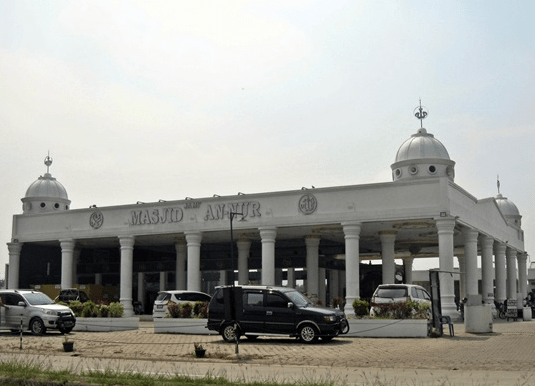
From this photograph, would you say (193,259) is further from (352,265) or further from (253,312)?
(253,312)

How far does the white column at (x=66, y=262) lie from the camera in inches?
1735

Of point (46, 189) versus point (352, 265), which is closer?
point (352, 265)

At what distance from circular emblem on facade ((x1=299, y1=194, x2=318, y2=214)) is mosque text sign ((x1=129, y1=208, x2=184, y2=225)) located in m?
7.65

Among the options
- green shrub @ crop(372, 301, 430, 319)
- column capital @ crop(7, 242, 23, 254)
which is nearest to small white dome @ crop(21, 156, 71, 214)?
column capital @ crop(7, 242, 23, 254)

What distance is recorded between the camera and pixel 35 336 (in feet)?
81.4

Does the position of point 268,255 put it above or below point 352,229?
below

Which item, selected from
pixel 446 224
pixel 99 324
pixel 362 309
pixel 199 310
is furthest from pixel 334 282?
pixel 99 324

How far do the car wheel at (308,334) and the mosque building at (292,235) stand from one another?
799 centimetres

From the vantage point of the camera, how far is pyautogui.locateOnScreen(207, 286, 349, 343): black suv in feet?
69.5

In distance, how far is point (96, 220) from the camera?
4419cm

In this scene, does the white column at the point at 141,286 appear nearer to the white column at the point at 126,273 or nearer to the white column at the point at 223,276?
the white column at the point at 223,276

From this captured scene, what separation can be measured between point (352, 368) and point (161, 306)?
64.1 ft

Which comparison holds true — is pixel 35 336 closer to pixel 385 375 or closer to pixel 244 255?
pixel 385 375

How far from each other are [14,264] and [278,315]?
30.9 metres
